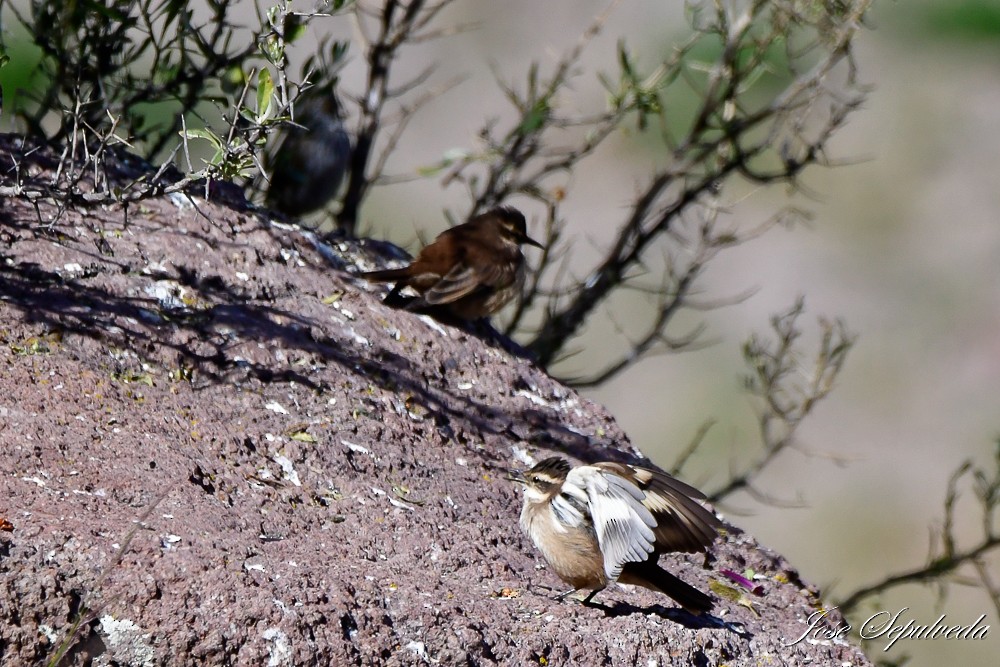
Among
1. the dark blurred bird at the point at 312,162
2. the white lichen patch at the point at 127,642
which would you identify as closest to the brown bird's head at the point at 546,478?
the white lichen patch at the point at 127,642

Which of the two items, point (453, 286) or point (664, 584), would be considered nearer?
point (664, 584)

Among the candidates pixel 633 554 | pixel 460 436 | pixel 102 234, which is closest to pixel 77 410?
pixel 102 234

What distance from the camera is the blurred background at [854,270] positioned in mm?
12023

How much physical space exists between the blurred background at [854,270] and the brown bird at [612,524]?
7.35 metres

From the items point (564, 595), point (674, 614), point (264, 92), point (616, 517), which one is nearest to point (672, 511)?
point (616, 517)

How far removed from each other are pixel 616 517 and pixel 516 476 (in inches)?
16.6

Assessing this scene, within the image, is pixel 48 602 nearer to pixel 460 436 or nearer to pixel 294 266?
pixel 460 436

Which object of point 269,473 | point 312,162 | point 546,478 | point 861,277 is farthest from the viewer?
point 861,277

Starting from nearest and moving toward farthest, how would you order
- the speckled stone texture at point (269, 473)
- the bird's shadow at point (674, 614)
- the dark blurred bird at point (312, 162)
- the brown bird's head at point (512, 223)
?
1. the speckled stone texture at point (269, 473)
2. the bird's shadow at point (674, 614)
3. the brown bird's head at point (512, 223)
4. the dark blurred bird at point (312, 162)

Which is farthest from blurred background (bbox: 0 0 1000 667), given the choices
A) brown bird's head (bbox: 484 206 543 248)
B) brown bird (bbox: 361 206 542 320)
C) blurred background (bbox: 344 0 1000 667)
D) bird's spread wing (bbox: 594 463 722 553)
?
bird's spread wing (bbox: 594 463 722 553)

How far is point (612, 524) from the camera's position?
3711 mm

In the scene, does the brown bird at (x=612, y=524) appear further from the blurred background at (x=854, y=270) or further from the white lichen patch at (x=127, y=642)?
the blurred background at (x=854, y=270)

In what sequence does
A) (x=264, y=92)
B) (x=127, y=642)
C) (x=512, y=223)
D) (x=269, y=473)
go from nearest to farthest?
1. (x=127, y=642)
2. (x=269, y=473)
3. (x=264, y=92)
4. (x=512, y=223)
